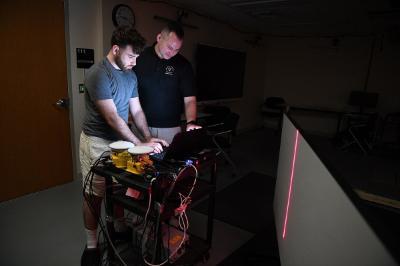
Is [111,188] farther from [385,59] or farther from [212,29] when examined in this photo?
[385,59]

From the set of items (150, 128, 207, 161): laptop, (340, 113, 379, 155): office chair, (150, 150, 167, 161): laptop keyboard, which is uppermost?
(150, 128, 207, 161): laptop

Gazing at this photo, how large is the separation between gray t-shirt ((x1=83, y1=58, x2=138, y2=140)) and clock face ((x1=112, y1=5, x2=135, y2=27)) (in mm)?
1539

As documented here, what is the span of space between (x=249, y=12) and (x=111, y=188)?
12.3 feet

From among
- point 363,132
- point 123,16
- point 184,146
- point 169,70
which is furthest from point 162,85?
point 363,132

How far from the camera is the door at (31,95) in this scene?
2.38 m

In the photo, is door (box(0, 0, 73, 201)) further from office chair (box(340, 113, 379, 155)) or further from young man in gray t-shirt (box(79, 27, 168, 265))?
office chair (box(340, 113, 379, 155))

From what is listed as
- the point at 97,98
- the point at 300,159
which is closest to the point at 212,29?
the point at 97,98

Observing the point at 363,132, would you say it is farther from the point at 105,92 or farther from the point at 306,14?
the point at 105,92

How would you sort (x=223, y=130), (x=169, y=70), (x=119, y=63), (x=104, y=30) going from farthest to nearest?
1. (x=223, y=130)
2. (x=104, y=30)
3. (x=169, y=70)
4. (x=119, y=63)

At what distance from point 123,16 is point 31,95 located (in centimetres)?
135

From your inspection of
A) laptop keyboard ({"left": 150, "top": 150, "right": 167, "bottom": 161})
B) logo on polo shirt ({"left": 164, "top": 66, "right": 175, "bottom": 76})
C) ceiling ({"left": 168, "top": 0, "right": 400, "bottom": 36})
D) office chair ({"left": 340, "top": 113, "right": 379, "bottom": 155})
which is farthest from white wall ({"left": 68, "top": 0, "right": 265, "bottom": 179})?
office chair ({"left": 340, "top": 113, "right": 379, "bottom": 155})

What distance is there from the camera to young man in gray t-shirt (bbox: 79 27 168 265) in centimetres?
159

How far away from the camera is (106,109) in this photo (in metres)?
1.60

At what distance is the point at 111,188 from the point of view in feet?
5.07
